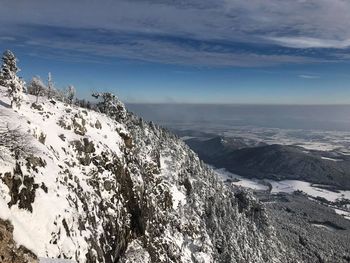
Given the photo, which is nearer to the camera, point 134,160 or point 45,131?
point 45,131

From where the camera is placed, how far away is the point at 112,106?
111m

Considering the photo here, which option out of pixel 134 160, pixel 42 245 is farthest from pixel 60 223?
pixel 134 160

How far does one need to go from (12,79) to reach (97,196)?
24.4m

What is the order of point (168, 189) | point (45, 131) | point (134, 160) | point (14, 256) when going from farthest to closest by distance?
1. point (168, 189)
2. point (134, 160)
3. point (45, 131)
4. point (14, 256)

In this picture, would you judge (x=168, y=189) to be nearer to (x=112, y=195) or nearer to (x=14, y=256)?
(x=112, y=195)

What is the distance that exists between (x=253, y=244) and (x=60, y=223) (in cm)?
11070

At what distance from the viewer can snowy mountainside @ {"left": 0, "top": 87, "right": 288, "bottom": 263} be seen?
43.1m

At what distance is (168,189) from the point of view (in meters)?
95.0

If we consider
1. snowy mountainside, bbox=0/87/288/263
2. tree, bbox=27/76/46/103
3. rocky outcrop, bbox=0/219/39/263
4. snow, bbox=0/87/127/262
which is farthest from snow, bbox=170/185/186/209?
rocky outcrop, bbox=0/219/39/263

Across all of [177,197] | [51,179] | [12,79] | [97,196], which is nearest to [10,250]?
[51,179]

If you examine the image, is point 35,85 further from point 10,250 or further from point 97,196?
point 10,250

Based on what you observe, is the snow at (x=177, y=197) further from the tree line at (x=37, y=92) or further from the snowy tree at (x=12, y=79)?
the snowy tree at (x=12, y=79)

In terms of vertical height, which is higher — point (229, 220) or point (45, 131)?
point (45, 131)

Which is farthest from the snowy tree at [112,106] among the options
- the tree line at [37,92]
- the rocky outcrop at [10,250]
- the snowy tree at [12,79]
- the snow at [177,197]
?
the rocky outcrop at [10,250]
